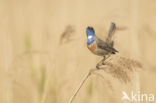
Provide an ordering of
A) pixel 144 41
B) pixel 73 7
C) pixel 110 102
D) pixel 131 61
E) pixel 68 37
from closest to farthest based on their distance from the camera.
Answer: pixel 131 61 < pixel 68 37 < pixel 110 102 < pixel 144 41 < pixel 73 7

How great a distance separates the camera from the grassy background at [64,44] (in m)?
0.91

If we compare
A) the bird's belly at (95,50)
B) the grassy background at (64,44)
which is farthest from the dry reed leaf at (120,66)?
the grassy background at (64,44)

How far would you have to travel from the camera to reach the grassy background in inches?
35.9

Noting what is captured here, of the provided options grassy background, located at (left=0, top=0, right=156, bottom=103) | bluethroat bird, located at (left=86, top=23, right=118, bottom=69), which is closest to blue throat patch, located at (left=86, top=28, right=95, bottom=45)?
bluethroat bird, located at (left=86, top=23, right=118, bottom=69)

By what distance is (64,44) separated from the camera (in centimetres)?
107

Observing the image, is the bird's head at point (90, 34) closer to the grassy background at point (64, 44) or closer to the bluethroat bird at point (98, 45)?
the bluethroat bird at point (98, 45)

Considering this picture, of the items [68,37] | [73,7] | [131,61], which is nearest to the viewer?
[131,61]

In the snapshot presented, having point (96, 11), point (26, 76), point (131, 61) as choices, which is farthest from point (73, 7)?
point (131, 61)

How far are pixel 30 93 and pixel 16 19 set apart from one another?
1.08ft

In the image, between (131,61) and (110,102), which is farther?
(110,102)

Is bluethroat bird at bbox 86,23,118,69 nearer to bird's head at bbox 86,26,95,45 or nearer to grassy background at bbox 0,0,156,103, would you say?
bird's head at bbox 86,26,95,45

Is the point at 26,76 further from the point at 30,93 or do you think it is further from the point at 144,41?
the point at 144,41

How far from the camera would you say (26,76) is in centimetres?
103

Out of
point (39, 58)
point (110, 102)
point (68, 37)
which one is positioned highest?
point (68, 37)
